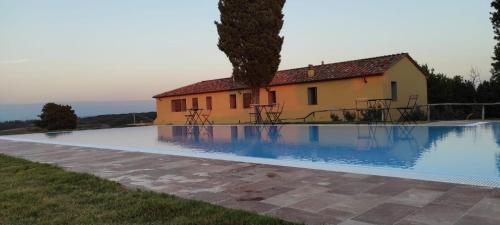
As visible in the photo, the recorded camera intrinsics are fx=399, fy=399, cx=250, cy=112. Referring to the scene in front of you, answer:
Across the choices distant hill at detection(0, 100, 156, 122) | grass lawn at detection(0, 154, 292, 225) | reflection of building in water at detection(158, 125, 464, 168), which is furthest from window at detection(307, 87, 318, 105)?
distant hill at detection(0, 100, 156, 122)

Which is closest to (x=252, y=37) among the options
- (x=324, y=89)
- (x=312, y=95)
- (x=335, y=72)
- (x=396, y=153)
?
(x=324, y=89)

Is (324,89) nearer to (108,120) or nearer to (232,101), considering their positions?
(232,101)

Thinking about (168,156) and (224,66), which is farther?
(224,66)

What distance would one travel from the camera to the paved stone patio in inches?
115

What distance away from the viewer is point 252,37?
1647 cm

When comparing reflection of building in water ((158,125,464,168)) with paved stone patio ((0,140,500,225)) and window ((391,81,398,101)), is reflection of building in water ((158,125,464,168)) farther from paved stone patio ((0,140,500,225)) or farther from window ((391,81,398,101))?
window ((391,81,398,101))

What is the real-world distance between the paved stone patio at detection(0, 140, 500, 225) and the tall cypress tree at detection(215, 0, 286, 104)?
1110 cm

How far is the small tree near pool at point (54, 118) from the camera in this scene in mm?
20672

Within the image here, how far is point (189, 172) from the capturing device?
5.30 meters

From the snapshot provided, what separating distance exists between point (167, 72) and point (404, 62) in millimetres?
12794

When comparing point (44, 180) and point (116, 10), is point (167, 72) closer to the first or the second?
point (116, 10)

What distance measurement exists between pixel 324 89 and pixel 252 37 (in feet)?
14.7

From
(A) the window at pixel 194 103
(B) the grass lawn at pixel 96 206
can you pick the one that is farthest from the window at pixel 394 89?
(B) the grass lawn at pixel 96 206

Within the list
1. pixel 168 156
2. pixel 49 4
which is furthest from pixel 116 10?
pixel 168 156
